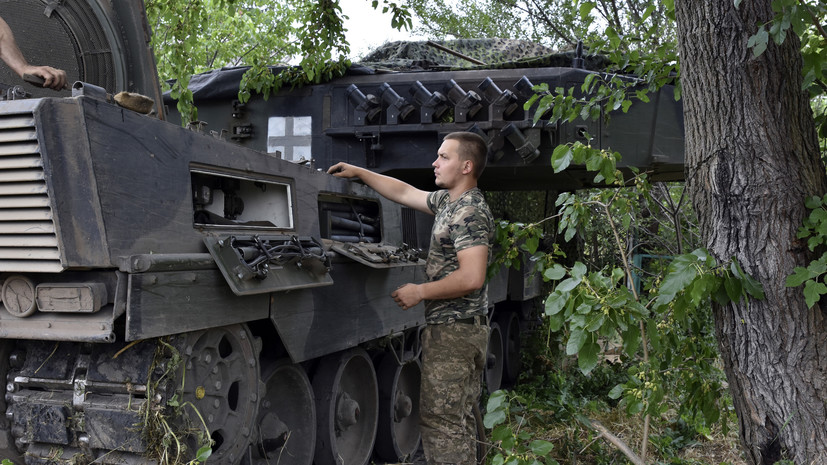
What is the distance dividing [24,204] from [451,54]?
4856 millimetres

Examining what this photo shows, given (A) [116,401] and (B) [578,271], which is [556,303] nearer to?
(B) [578,271]

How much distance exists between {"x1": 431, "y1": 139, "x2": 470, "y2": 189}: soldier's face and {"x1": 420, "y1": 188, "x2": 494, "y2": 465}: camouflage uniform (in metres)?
0.10

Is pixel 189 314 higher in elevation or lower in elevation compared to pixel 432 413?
higher

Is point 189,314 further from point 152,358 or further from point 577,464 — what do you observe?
point 577,464

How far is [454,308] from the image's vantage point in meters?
3.72

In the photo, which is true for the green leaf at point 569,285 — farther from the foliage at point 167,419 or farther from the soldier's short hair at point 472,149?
the foliage at point 167,419

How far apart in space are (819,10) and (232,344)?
2.51 metres

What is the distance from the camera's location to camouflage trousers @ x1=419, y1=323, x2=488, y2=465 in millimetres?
3689

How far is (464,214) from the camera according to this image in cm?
362

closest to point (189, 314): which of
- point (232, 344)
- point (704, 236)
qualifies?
point (232, 344)

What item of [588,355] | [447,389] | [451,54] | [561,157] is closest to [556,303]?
[588,355]

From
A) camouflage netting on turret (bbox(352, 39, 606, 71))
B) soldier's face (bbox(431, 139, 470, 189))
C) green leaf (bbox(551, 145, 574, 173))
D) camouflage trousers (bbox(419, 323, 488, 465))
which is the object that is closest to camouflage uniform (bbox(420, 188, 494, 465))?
camouflage trousers (bbox(419, 323, 488, 465))

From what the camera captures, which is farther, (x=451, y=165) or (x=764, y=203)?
(x=451, y=165)

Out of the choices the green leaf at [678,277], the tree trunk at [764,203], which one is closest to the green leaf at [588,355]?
the green leaf at [678,277]
